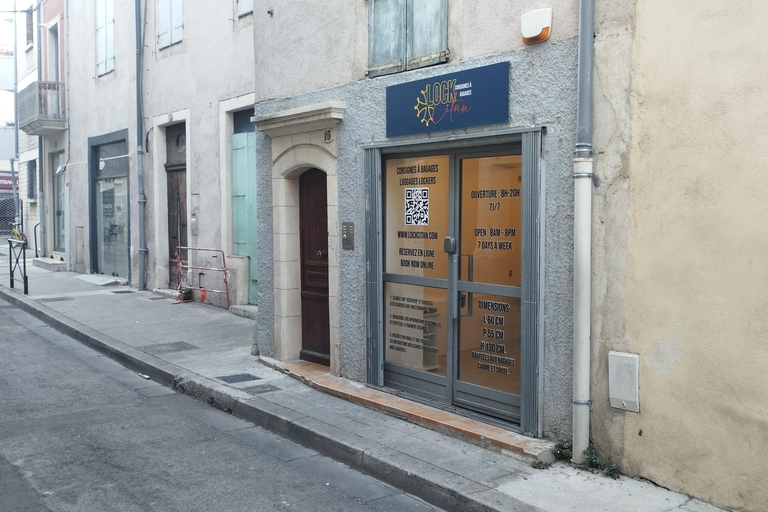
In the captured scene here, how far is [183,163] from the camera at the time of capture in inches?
588

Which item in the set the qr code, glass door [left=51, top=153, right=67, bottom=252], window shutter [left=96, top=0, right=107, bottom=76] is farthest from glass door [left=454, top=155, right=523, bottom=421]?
glass door [left=51, top=153, right=67, bottom=252]

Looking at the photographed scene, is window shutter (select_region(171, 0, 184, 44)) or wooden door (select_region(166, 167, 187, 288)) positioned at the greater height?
window shutter (select_region(171, 0, 184, 44))

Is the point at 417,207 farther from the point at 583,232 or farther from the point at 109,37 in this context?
the point at 109,37

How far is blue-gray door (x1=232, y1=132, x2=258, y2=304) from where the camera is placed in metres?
12.6

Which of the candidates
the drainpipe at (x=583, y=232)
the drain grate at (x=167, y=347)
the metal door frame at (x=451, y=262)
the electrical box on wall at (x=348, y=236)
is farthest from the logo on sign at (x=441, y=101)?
the drain grate at (x=167, y=347)

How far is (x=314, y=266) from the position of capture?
8672 millimetres

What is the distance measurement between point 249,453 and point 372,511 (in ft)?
5.13

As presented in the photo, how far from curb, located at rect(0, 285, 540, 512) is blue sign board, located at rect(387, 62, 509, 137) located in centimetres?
272

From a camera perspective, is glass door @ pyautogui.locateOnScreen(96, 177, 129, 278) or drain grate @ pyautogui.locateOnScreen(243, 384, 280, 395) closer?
drain grate @ pyautogui.locateOnScreen(243, 384, 280, 395)

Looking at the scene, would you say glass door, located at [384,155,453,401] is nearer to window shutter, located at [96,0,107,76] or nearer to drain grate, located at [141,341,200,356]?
drain grate, located at [141,341,200,356]

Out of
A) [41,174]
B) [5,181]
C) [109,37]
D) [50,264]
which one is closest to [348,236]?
[109,37]

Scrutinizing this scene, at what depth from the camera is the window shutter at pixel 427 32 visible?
6633 mm

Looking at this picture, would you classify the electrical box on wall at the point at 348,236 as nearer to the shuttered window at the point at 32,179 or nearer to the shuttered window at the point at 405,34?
the shuttered window at the point at 405,34

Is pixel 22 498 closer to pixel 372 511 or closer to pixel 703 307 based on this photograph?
pixel 372 511
